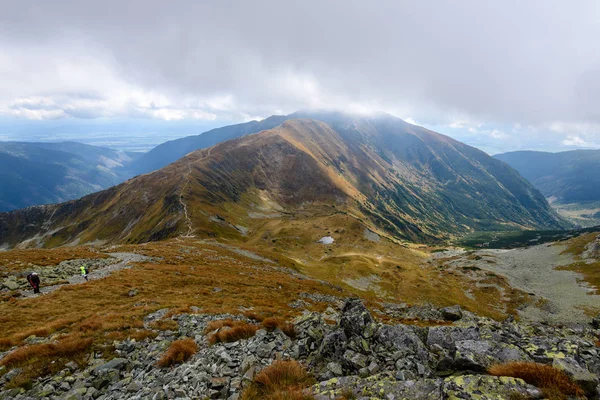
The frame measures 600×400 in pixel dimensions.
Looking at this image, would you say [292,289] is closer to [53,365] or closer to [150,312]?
[150,312]

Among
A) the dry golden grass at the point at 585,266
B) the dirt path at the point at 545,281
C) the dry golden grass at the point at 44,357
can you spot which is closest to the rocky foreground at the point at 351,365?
the dry golden grass at the point at 44,357

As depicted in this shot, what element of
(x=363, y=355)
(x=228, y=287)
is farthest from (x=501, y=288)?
(x=363, y=355)

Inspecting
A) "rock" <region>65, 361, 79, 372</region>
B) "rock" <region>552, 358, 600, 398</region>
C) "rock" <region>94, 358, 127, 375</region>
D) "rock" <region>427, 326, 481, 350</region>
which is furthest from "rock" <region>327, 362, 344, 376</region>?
"rock" <region>65, 361, 79, 372</region>

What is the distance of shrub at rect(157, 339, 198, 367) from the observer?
13.6m

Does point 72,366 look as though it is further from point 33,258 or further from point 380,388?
point 33,258

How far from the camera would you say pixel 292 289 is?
147ft

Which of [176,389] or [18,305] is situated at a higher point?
[176,389]

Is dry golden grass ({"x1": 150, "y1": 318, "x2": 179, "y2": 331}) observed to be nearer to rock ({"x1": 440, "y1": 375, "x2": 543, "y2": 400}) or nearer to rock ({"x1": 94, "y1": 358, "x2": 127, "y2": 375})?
rock ({"x1": 94, "y1": 358, "x2": 127, "y2": 375})

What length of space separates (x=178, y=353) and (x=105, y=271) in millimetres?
30376

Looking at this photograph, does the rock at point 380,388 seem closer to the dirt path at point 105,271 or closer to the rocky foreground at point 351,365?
the rocky foreground at point 351,365

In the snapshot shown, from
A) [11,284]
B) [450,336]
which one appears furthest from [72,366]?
[11,284]

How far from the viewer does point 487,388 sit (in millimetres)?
8820

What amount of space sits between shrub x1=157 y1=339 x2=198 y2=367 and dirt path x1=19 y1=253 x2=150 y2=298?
22.5 metres

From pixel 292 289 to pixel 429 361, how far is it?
33578 mm
